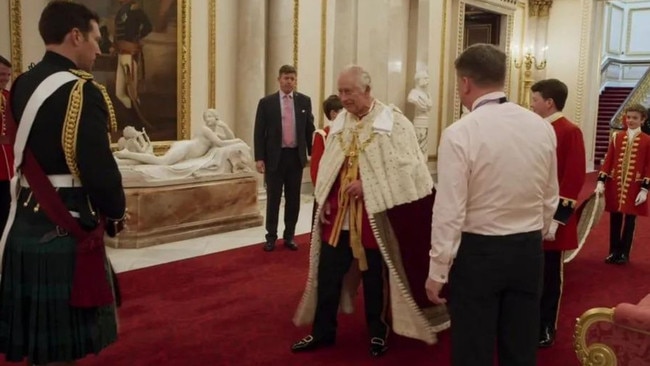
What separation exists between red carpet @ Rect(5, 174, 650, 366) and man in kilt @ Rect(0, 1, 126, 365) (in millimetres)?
1183

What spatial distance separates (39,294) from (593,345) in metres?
2.19

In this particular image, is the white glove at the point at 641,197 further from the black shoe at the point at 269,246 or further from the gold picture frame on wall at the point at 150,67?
the gold picture frame on wall at the point at 150,67

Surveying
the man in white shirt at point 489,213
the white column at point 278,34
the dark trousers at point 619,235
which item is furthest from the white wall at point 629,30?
the man in white shirt at point 489,213

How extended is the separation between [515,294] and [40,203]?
1699 millimetres

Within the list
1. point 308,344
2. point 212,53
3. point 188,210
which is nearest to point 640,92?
point 212,53

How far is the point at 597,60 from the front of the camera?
15719mm

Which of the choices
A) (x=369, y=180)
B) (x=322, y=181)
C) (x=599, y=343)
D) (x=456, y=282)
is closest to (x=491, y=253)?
(x=456, y=282)

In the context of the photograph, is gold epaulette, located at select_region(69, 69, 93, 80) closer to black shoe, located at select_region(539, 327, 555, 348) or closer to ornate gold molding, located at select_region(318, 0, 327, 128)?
black shoe, located at select_region(539, 327, 555, 348)

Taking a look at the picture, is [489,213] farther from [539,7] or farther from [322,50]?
[539,7]

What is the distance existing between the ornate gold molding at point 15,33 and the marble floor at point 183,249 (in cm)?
218

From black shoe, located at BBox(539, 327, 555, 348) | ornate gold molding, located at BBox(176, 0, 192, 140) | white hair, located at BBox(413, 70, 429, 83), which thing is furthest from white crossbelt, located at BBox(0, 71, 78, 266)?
white hair, located at BBox(413, 70, 429, 83)

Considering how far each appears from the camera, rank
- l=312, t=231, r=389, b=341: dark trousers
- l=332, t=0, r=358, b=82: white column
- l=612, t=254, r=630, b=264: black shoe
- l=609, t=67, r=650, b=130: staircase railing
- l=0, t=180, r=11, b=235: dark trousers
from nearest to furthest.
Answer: l=312, t=231, r=389, b=341: dark trousers
l=0, t=180, r=11, b=235: dark trousers
l=612, t=254, r=630, b=264: black shoe
l=332, t=0, r=358, b=82: white column
l=609, t=67, r=650, b=130: staircase railing

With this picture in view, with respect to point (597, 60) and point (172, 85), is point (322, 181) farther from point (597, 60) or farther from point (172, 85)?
point (597, 60)

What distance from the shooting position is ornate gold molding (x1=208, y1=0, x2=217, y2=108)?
8.69m
